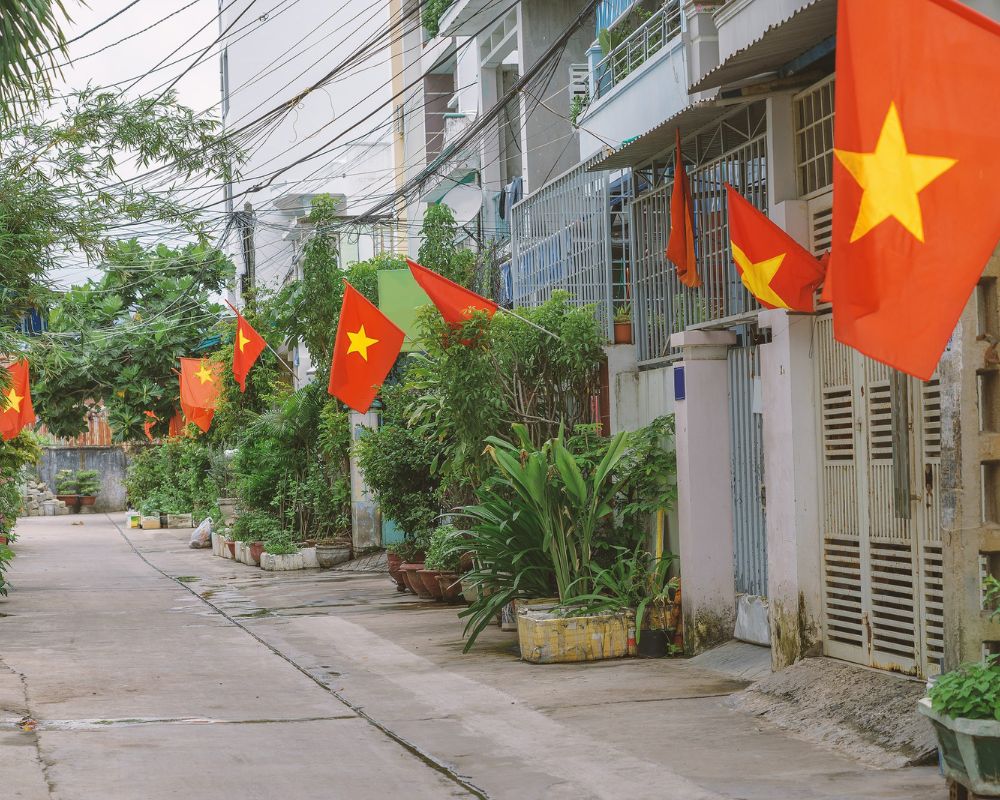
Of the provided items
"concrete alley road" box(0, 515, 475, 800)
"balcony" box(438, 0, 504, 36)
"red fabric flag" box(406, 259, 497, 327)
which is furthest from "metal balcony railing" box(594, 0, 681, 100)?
"concrete alley road" box(0, 515, 475, 800)

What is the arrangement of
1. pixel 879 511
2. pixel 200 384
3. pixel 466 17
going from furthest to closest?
pixel 200 384 < pixel 466 17 < pixel 879 511

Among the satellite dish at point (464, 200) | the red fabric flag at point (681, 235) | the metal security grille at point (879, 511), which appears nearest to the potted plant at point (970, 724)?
the metal security grille at point (879, 511)

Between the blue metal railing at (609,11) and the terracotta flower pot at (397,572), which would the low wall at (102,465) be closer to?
the terracotta flower pot at (397,572)

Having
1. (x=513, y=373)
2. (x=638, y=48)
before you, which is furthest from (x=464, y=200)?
(x=513, y=373)

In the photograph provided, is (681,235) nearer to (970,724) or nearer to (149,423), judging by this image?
(970,724)

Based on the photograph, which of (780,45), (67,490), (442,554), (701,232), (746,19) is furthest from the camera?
(67,490)

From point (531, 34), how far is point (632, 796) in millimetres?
14910

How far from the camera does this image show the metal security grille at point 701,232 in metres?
9.55

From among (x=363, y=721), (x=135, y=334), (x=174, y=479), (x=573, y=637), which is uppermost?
(x=135, y=334)

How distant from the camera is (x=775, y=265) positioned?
8086mm

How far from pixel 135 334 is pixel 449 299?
74.7 feet

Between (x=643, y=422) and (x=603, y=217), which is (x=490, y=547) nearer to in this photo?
(x=643, y=422)

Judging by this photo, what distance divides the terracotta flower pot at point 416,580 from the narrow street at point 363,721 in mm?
907

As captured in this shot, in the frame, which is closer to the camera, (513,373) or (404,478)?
(513,373)
